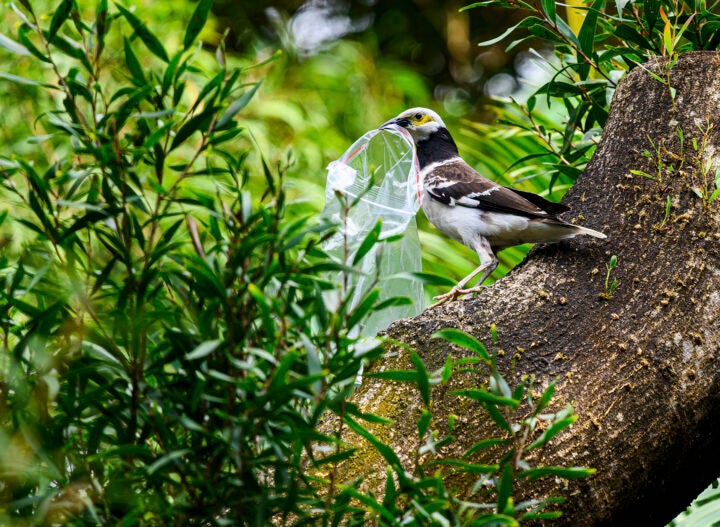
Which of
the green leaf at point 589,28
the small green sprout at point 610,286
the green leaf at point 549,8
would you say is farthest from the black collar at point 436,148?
the small green sprout at point 610,286

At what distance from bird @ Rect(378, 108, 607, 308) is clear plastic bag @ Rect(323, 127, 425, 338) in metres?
0.14

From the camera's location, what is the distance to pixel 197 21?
1.10 meters

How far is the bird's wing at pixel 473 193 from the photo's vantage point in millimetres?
2432

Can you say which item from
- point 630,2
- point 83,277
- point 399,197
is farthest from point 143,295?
point 630,2

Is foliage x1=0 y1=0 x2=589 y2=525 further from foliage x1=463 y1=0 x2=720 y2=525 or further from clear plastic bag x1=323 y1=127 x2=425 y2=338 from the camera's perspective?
clear plastic bag x1=323 y1=127 x2=425 y2=338

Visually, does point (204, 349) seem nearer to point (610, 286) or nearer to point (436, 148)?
point (610, 286)

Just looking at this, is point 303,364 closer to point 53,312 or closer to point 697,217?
point 53,312

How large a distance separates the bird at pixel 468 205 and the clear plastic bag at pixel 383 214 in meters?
0.14

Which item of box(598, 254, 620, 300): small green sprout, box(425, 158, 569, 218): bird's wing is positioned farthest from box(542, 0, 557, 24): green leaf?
box(598, 254, 620, 300): small green sprout

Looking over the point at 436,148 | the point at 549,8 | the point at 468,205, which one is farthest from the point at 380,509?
the point at 436,148

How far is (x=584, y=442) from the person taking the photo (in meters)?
1.39

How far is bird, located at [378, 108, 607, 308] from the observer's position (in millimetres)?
2342

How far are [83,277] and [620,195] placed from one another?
1.13 m

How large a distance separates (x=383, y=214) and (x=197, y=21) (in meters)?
1.17
